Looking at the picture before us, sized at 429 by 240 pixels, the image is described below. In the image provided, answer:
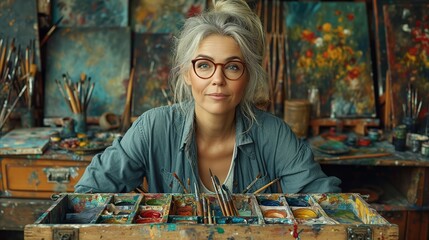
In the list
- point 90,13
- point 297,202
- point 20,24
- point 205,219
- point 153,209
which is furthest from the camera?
point 90,13

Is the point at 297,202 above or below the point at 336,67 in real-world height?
below

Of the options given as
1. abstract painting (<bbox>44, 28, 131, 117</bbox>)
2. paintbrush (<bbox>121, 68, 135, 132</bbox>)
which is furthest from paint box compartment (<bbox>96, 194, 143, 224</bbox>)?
abstract painting (<bbox>44, 28, 131, 117</bbox>)

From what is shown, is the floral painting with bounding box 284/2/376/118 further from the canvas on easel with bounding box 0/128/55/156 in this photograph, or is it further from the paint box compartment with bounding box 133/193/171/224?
the paint box compartment with bounding box 133/193/171/224

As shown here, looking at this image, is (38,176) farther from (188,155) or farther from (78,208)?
(78,208)

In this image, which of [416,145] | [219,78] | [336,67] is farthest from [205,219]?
[336,67]

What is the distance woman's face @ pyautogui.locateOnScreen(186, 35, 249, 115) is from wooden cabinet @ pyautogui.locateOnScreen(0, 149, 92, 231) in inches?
48.8

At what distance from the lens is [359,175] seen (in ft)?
11.6

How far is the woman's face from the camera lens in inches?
73.1

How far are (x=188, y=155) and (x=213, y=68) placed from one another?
42 cm

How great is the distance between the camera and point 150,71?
347 cm

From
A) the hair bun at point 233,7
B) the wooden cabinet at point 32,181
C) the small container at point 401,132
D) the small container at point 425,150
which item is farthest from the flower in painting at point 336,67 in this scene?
the wooden cabinet at point 32,181

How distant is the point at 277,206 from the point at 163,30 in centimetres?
225

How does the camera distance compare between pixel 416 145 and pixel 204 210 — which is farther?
pixel 416 145

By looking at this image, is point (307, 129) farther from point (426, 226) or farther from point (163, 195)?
point (163, 195)
